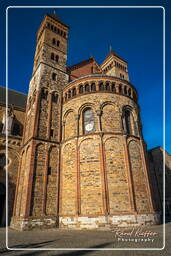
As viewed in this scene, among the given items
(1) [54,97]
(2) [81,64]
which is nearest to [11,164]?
(1) [54,97]

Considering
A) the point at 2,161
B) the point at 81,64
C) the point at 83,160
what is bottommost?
the point at 2,161

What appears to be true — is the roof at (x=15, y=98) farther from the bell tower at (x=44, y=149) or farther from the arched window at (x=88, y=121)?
the arched window at (x=88, y=121)

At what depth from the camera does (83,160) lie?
1580 cm

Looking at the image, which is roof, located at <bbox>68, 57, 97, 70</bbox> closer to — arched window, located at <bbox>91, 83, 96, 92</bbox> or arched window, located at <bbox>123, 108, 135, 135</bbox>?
arched window, located at <bbox>91, 83, 96, 92</bbox>

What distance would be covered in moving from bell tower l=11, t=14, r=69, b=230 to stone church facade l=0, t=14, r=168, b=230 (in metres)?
0.08

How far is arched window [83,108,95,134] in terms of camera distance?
17.5 meters

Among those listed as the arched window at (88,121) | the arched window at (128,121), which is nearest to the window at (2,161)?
the arched window at (88,121)

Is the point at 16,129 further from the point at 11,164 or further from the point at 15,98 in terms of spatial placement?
the point at 15,98

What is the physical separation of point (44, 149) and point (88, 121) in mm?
5424

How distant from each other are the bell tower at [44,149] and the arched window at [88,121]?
3.36 metres

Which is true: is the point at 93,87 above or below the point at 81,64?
below

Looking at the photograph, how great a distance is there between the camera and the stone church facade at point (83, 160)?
14.0 metres

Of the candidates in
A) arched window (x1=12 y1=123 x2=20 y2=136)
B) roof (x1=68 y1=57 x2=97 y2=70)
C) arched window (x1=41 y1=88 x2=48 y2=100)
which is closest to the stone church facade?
arched window (x1=41 y1=88 x2=48 y2=100)

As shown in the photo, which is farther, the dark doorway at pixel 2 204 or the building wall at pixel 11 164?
the building wall at pixel 11 164
